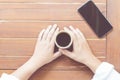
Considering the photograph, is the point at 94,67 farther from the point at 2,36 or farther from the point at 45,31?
the point at 2,36

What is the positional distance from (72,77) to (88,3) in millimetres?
285

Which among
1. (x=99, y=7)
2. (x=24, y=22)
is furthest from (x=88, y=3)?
(x=24, y=22)

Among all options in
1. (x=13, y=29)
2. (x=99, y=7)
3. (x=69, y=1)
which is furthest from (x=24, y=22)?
(x=99, y=7)

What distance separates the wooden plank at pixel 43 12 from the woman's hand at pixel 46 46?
47 millimetres

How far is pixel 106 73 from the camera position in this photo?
127cm

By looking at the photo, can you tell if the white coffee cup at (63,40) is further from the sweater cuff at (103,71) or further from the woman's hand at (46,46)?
the sweater cuff at (103,71)

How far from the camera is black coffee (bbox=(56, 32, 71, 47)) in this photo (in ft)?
4.25

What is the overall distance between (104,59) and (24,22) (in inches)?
13.1

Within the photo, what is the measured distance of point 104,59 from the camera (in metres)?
1.33

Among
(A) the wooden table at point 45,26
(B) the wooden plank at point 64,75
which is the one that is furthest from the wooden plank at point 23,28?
(B) the wooden plank at point 64,75

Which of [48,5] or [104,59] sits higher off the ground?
[48,5]

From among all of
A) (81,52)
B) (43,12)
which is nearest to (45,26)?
(43,12)

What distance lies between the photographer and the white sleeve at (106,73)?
1271mm

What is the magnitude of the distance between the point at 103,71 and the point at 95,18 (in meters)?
0.20
